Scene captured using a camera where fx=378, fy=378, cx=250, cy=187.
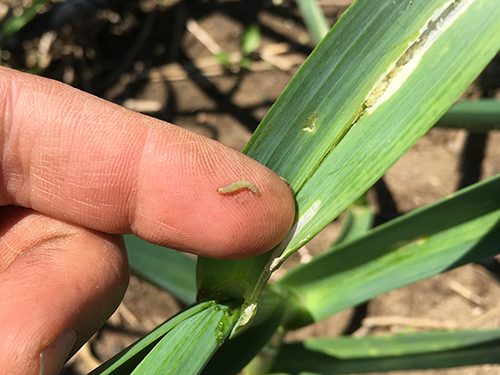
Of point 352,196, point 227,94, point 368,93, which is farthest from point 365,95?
point 227,94

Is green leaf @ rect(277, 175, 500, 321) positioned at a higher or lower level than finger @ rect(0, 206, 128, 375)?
higher

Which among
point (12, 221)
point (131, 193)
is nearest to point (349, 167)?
point (131, 193)

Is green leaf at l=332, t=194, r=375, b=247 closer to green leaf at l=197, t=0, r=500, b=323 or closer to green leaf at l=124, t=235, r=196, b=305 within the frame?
green leaf at l=124, t=235, r=196, b=305

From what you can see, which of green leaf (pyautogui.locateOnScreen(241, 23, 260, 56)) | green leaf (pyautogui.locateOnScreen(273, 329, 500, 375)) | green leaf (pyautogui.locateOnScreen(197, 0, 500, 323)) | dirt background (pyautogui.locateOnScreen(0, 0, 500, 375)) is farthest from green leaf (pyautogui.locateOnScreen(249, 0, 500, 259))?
green leaf (pyautogui.locateOnScreen(241, 23, 260, 56))

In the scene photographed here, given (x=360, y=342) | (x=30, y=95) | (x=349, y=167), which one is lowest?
(x=360, y=342)

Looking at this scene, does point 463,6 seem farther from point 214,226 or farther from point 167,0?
point 167,0

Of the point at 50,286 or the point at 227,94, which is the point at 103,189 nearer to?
the point at 50,286
